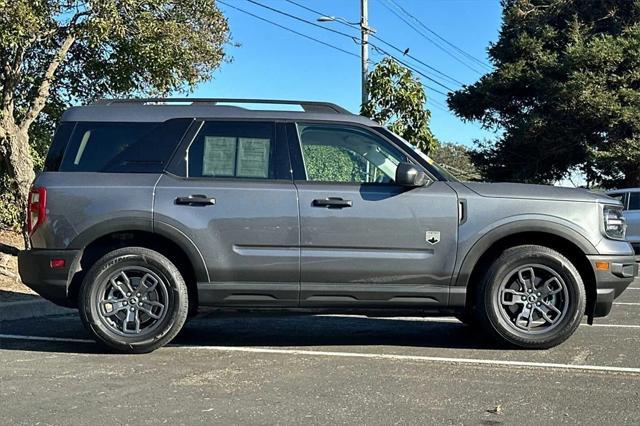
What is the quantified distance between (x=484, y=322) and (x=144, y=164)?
3063 mm

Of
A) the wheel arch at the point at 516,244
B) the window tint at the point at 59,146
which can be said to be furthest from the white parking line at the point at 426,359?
the window tint at the point at 59,146

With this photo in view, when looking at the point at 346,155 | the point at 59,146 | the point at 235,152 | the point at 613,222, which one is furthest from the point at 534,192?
the point at 59,146

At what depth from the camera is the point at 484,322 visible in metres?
5.75

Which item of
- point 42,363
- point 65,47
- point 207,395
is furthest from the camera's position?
point 65,47

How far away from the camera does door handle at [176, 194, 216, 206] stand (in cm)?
565

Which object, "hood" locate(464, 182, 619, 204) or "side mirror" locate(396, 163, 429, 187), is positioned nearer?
"side mirror" locate(396, 163, 429, 187)

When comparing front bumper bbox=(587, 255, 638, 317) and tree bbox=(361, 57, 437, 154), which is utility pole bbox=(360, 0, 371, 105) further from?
front bumper bbox=(587, 255, 638, 317)

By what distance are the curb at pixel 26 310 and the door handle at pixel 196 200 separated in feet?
10.3

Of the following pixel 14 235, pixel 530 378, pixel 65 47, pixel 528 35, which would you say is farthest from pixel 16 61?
pixel 528 35

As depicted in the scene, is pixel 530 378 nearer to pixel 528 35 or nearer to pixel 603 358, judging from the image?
pixel 603 358

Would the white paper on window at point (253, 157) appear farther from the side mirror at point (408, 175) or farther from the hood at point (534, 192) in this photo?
the hood at point (534, 192)

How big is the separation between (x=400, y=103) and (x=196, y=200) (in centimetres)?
676

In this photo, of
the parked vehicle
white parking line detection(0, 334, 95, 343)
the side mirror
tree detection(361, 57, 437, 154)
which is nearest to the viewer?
the side mirror

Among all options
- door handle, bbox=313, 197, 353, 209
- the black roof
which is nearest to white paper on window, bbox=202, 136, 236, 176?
the black roof
